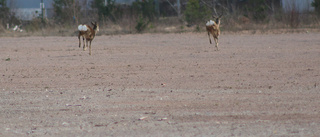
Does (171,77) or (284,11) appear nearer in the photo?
(171,77)

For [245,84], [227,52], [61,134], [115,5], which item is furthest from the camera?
[115,5]

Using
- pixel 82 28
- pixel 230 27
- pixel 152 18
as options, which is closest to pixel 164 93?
pixel 82 28

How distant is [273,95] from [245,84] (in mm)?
1602

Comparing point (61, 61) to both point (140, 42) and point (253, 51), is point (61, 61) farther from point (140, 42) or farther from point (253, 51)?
point (140, 42)

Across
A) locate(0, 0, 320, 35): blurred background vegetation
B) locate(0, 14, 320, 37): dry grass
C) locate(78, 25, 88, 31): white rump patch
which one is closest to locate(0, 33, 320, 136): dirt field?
locate(78, 25, 88, 31): white rump patch

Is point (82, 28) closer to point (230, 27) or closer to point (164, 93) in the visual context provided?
point (164, 93)

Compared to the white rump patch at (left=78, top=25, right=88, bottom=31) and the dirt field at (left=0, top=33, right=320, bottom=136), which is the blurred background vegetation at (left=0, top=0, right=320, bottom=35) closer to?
the dirt field at (left=0, top=33, right=320, bottom=136)

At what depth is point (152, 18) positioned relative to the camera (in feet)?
137

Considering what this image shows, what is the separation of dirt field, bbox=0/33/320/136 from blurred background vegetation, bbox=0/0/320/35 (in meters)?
12.5

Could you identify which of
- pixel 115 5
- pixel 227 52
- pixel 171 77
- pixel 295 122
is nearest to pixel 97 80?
pixel 171 77

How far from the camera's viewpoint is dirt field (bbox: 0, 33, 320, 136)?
307 inches

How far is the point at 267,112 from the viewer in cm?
855

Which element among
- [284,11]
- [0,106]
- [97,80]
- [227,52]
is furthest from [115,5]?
[0,106]

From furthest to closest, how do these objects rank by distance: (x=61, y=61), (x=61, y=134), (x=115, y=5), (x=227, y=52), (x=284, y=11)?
(x=115, y=5) → (x=284, y=11) → (x=227, y=52) → (x=61, y=61) → (x=61, y=134)
